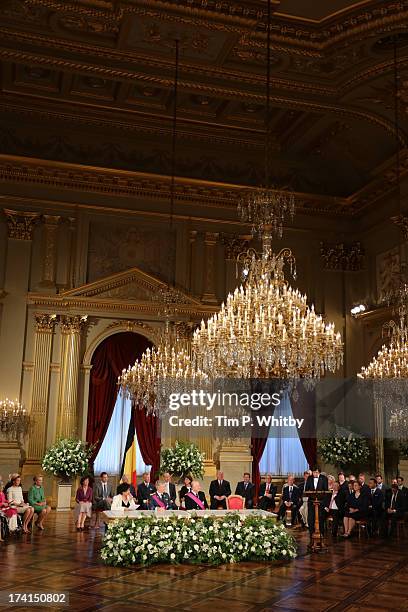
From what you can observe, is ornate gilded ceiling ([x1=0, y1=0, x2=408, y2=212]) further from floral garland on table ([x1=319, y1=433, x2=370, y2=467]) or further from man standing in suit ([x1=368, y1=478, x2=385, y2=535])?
man standing in suit ([x1=368, y1=478, x2=385, y2=535])

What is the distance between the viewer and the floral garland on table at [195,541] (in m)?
7.96

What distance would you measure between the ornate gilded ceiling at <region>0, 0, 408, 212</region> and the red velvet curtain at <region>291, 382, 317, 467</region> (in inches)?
189

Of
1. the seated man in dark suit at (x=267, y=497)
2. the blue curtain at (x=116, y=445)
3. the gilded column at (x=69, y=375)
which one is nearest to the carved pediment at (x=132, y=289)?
the gilded column at (x=69, y=375)

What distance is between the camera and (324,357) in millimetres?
8523

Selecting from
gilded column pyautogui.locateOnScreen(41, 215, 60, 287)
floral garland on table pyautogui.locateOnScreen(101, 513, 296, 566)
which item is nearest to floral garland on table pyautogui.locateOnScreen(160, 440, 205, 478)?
gilded column pyautogui.locateOnScreen(41, 215, 60, 287)

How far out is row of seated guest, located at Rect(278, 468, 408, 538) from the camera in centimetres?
1097

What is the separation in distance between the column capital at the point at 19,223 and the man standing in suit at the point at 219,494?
6800mm

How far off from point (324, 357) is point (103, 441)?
7374 mm

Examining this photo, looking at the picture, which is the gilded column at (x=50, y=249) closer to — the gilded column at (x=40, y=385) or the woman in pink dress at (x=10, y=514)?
the gilded column at (x=40, y=385)

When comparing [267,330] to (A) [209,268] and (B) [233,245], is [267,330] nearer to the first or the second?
(A) [209,268]

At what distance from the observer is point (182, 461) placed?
44.7 feet

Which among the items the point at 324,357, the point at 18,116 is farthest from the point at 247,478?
the point at 18,116

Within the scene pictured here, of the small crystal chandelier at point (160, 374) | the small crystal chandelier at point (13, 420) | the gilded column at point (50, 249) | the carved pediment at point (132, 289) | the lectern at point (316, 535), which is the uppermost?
the gilded column at point (50, 249)

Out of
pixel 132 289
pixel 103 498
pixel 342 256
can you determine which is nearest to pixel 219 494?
pixel 103 498
